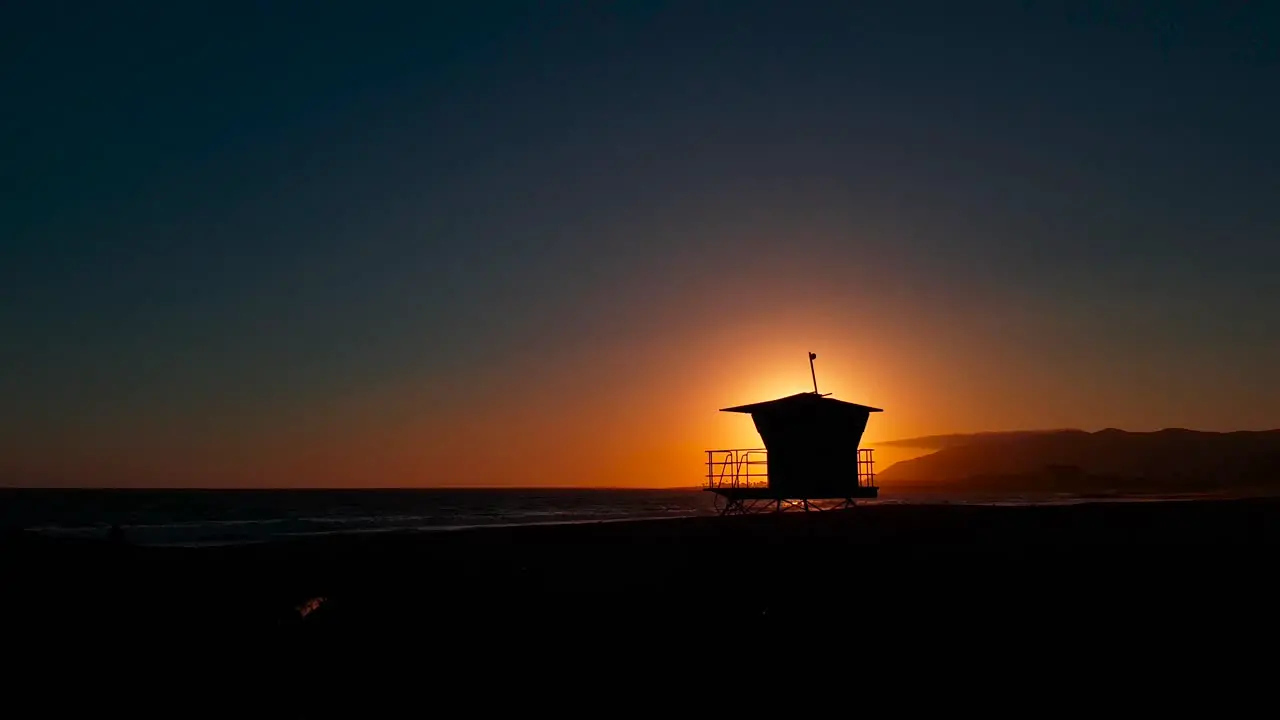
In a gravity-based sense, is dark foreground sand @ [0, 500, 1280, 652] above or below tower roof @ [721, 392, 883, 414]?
below

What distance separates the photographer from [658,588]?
45.8ft

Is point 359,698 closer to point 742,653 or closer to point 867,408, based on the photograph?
point 742,653

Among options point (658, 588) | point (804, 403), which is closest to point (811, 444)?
point (804, 403)

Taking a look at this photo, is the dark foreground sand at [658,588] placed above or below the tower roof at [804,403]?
below

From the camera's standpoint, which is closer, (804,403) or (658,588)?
(658,588)

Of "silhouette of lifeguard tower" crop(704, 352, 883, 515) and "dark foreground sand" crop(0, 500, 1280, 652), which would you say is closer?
"dark foreground sand" crop(0, 500, 1280, 652)

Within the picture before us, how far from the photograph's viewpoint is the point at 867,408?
3484 centimetres

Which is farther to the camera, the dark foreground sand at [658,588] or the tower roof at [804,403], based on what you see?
the tower roof at [804,403]

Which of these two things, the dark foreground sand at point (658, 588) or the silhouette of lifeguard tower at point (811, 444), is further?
the silhouette of lifeguard tower at point (811, 444)

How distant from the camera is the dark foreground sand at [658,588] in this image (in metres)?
10.5

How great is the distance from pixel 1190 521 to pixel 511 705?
30867 mm

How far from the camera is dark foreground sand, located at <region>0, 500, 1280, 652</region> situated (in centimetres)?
1053

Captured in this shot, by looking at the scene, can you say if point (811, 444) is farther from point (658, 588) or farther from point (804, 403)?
point (658, 588)

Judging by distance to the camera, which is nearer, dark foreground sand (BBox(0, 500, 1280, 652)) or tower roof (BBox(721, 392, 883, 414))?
dark foreground sand (BBox(0, 500, 1280, 652))
